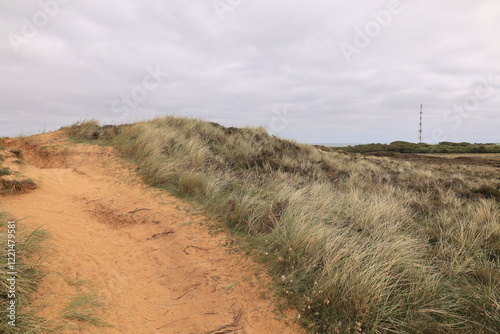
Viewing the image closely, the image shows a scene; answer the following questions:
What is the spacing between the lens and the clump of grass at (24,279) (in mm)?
2141

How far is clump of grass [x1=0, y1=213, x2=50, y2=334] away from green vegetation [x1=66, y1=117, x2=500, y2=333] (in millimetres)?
2445

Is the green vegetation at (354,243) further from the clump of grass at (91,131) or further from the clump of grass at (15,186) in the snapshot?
the clump of grass at (15,186)

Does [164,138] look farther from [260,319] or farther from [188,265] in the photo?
[260,319]

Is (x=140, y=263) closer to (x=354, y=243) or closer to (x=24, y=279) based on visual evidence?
(x=24, y=279)

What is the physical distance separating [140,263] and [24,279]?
143 cm

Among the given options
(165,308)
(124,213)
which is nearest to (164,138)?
(124,213)

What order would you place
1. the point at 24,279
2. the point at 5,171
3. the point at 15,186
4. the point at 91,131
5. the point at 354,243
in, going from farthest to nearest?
the point at 91,131
the point at 5,171
the point at 15,186
the point at 354,243
the point at 24,279

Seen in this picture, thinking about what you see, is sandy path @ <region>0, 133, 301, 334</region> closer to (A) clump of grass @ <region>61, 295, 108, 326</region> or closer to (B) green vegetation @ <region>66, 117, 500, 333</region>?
(A) clump of grass @ <region>61, 295, 108, 326</region>

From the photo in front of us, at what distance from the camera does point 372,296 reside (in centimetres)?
276

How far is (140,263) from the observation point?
148 inches

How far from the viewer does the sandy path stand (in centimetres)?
276

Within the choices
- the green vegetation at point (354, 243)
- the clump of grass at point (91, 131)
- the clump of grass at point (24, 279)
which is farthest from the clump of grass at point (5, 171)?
the clump of grass at point (91, 131)

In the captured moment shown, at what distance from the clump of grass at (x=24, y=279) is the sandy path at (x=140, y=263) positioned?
5.2 inches

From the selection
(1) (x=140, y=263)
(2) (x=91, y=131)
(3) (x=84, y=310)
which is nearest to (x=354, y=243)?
(1) (x=140, y=263)
